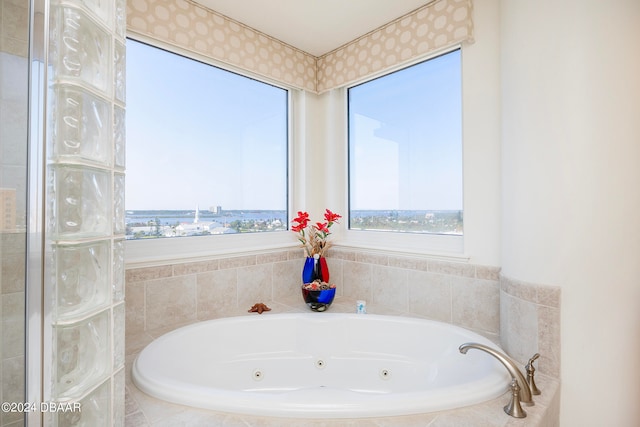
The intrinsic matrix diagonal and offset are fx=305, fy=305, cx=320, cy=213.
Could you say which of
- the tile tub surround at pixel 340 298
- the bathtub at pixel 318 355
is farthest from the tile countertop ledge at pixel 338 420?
the bathtub at pixel 318 355

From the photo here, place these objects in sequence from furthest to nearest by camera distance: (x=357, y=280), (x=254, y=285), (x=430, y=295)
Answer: (x=357, y=280) → (x=254, y=285) → (x=430, y=295)

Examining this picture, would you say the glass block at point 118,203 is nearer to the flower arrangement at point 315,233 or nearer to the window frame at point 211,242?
the window frame at point 211,242

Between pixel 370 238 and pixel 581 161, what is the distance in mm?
1364

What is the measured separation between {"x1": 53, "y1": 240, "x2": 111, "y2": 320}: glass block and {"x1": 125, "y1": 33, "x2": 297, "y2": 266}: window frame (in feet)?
3.14

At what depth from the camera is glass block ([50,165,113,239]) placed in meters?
0.67

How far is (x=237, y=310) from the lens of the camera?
200 centimetres

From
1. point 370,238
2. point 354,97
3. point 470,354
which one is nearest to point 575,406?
point 470,354

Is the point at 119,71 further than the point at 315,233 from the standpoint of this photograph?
No

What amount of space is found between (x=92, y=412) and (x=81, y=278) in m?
0.34

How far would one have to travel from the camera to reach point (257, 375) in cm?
177

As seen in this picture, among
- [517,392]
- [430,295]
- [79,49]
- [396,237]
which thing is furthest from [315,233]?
[79,49]

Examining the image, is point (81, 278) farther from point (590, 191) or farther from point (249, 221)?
point (590, 191)

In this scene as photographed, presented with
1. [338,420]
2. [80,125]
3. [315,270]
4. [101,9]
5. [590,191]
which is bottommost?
[338,420]

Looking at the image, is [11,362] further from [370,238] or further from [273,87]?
[273,87]
